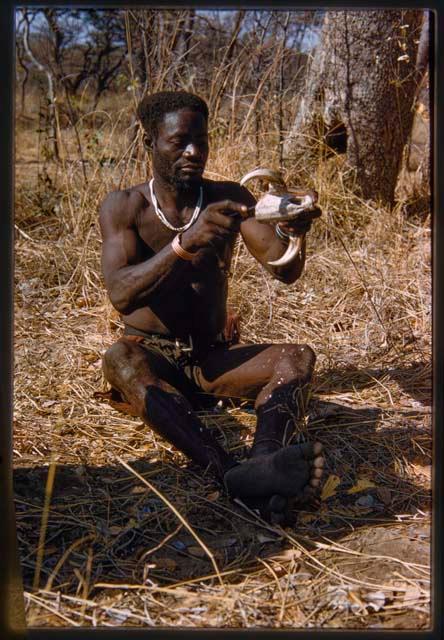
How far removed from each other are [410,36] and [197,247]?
3146 millimetres

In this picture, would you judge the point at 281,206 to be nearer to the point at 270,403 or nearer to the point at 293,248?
the point at 293,248

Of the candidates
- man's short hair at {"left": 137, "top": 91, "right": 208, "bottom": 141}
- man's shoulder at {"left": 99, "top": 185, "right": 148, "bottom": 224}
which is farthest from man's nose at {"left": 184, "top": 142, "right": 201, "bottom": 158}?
man's shoulder at {"left": 99, "top": 185, "right": 148, "bottom": 224}

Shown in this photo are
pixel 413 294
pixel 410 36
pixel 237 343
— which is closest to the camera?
pixel 237 343

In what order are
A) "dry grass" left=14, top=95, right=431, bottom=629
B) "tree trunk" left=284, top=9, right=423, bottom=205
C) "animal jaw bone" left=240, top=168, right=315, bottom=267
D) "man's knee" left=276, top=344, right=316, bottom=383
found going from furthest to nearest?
"tree trunk" left=284, top=9, right=423, bottom=205 → "man's knee" left=276, top=344, right=316, bottom=383 → "animal jaw bone" left=240, top=168, right=315, bottom=267 → "dry grass" left=14, top=95, right=431, bottom=629

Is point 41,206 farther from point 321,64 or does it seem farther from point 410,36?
point 410,36

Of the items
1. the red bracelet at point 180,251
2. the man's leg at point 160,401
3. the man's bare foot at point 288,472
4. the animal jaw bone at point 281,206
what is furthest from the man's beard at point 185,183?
the man's bare foot at point 288,472

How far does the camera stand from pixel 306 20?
564 centimetres

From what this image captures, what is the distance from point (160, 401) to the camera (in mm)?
2801

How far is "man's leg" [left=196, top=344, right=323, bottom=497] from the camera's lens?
2.38 meters

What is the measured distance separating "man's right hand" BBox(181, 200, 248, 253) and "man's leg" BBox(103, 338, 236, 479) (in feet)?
1.91

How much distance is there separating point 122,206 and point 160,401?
2.50ft

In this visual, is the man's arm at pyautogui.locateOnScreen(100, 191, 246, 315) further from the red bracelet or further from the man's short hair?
the man's short hair

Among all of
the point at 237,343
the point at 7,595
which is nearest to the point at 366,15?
the point at 237,343

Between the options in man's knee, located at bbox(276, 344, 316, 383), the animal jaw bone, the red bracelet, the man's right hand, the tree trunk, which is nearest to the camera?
the animal jaw bone
